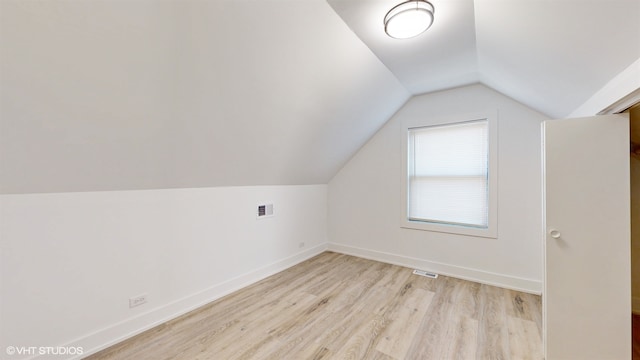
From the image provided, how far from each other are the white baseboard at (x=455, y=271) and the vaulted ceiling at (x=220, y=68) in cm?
192

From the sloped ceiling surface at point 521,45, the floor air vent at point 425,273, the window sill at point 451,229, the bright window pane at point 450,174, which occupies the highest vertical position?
the sloped ceiling surface at point 521,45

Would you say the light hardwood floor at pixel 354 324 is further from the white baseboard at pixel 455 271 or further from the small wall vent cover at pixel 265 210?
the small wall vent cover at pixel 265 210

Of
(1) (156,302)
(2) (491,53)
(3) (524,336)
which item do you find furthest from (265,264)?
(2) (491,53)

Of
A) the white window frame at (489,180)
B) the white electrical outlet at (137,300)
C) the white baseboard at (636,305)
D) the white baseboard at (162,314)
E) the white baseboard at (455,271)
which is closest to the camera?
the white baseboard at (162,314)

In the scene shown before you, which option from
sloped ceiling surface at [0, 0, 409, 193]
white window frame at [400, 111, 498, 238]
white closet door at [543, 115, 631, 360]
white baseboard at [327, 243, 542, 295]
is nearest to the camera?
sloped ceiling surface at [0, 0, 409, 193]

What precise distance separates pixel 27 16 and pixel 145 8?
446 mm

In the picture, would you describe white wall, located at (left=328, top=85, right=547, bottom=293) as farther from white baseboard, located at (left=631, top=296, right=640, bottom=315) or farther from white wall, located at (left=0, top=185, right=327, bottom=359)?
white wall, located at (left=0, top=185, right=327, bottom=359)

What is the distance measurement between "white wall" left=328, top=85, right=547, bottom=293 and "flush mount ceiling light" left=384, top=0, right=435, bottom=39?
179 cm

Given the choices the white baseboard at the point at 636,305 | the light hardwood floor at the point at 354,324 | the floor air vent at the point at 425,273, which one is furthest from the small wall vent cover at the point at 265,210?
the white baseboard at the point at 636,305

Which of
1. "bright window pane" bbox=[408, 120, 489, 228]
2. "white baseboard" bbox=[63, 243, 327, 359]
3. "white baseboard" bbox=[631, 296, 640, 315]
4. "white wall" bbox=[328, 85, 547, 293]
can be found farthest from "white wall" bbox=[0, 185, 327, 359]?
"white baseboard" bbox=[631, 296, 640, 315]

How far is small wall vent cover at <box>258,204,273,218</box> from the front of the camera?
320 centimetres

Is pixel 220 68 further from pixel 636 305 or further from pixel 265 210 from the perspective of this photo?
pixel 636 305

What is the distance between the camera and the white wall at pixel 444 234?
282 centimetres

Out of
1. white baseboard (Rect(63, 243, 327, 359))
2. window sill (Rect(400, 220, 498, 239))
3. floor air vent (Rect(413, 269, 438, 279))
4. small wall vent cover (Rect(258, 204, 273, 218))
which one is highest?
small wall vent cover (Rect(258, 204, 273, 218))
